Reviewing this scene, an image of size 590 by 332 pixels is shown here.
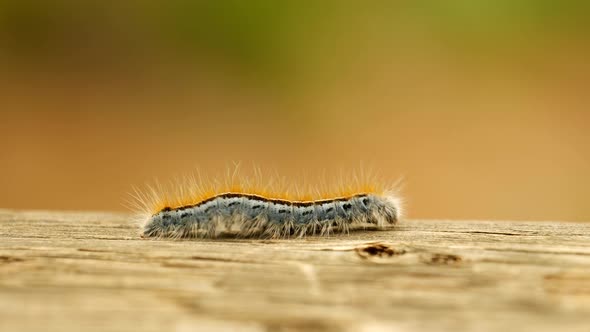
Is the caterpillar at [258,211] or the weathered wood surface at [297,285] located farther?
the caterpillar at [258,211]

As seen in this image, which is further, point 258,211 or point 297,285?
point 258,211

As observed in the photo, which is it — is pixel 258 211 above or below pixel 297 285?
above

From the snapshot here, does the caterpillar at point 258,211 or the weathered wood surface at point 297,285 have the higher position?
the caterpillar at point 258,211

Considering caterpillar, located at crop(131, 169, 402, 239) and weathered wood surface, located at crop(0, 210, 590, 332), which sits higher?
caterpillar, located at crop(131, 169, 402, 239)

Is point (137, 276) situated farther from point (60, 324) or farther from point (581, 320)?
point (581, 320)
